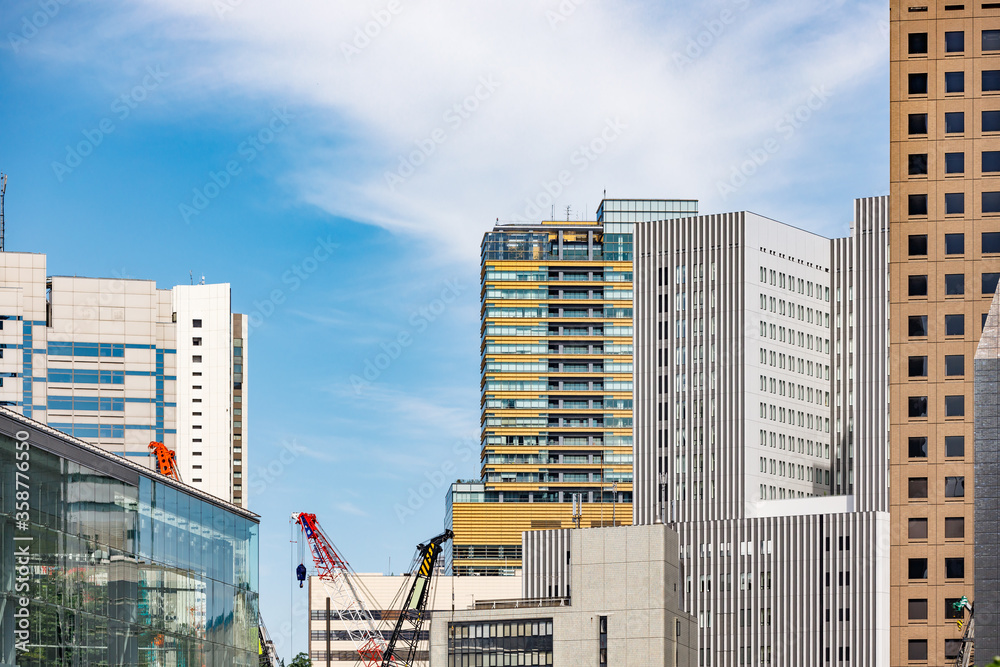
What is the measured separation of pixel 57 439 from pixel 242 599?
3355 centimetres

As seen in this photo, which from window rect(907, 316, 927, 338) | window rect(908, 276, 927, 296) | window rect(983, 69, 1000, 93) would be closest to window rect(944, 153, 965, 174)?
window rect(983, 69, 1000, 93)

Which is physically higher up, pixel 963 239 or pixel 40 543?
pixel 963 239

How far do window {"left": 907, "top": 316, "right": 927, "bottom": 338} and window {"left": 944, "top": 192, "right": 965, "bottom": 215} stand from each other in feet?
39.2

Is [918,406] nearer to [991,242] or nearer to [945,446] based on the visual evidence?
[945,446]

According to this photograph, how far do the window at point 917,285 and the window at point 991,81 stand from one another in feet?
72.0

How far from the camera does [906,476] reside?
168 meters

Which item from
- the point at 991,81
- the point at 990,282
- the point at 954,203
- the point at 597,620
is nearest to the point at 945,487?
the point at 990,282

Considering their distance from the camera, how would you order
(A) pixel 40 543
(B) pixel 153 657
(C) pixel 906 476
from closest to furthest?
1. (A) pixel 40 543
2. (B) pixel 153 657
3. (C) pixel 906 476

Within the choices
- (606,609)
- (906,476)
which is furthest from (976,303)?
(606,609)

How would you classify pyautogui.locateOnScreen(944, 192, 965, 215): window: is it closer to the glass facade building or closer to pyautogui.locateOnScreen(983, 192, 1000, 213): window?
pyautogui.locateOnScreen(983, 192, 1000, 213): window

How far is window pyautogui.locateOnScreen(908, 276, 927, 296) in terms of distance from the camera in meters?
171

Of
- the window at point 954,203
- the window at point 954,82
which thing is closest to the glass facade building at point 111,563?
the window at point 954,203

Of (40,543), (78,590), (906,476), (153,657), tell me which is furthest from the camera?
(906,476)

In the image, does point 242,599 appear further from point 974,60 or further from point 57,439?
point 974,60
